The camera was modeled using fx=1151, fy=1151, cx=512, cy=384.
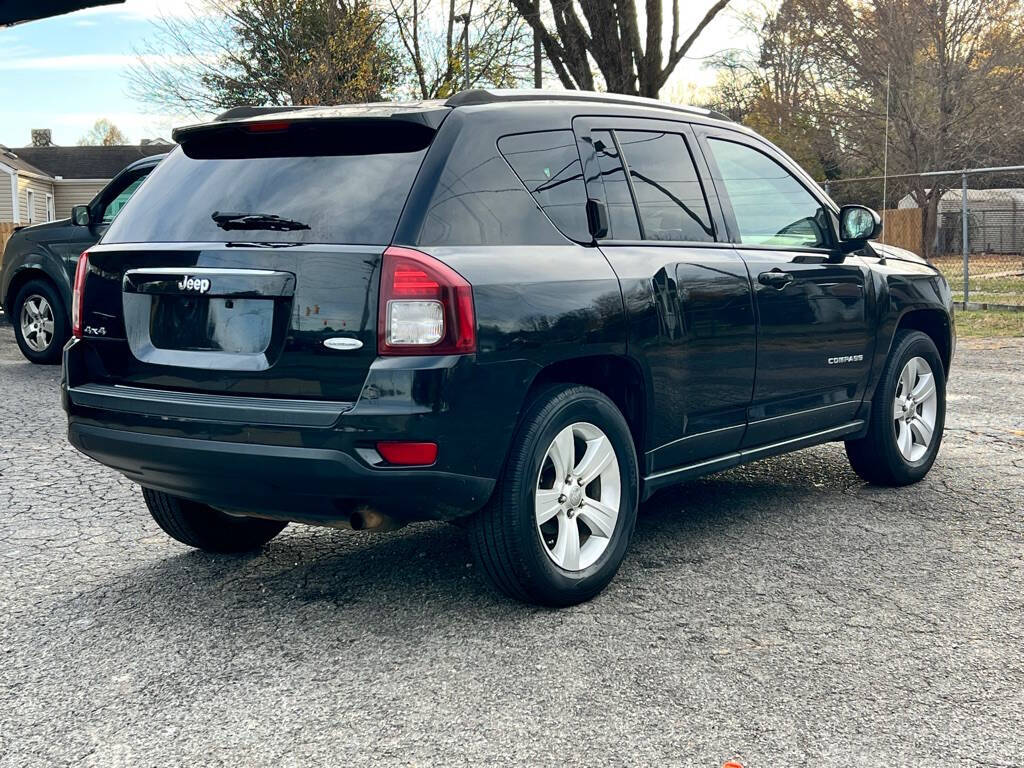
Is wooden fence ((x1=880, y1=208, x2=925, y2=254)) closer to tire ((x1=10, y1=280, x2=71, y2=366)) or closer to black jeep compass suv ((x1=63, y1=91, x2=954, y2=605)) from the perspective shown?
tire ((x1=10, y1=280, x2=71, y2=366))

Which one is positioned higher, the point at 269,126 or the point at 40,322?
the point at 269,126

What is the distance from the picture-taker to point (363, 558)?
4.79 m

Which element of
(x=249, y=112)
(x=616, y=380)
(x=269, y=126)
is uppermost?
(x=249, y=112)

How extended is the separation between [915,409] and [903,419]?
140 millimetres

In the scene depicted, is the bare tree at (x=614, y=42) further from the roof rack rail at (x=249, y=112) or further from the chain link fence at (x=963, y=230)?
the roof rack rail at (x=249, y=112)

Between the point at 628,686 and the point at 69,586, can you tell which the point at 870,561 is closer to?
the point at 628,686

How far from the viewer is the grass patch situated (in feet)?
46.3

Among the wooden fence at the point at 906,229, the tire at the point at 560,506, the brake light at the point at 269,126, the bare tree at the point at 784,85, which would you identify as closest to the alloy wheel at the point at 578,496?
the tire at the point at 560,506

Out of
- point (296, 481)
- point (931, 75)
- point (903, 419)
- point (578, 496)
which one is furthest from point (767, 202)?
point (931, 75)

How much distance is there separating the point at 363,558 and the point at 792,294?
2208mm

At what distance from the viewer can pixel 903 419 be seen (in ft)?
19.9

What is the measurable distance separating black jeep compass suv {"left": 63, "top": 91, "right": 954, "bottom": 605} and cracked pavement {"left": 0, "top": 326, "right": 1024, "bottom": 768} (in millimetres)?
343

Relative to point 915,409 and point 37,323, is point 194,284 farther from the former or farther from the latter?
point 37,323

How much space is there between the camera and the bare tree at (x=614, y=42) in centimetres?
1567
